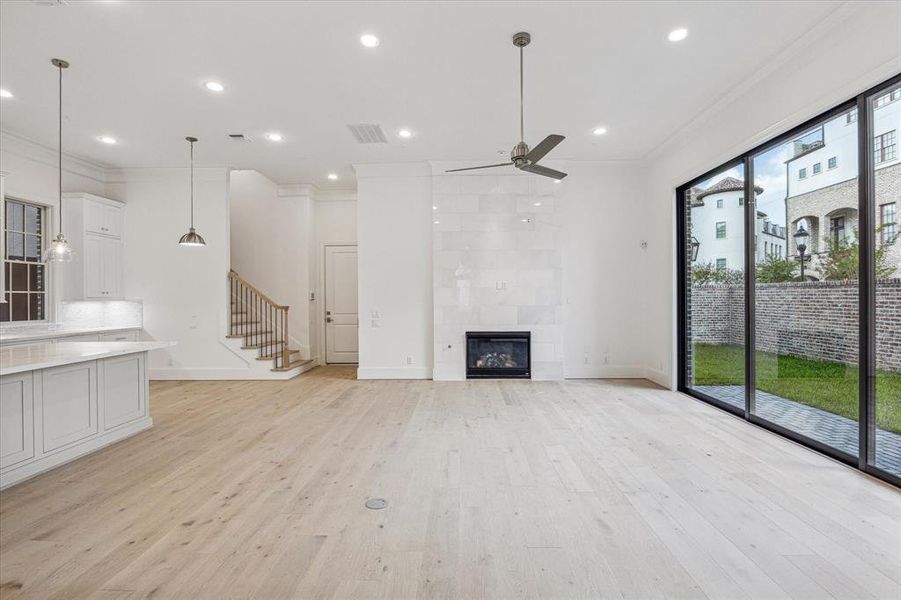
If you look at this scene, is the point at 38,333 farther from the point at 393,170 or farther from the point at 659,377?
the point at 659,377

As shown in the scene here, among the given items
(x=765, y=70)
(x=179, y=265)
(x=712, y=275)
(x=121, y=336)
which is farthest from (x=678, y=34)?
(x=121, y=336)

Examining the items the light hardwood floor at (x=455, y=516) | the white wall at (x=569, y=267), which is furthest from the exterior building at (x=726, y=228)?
the light hardwood floor at (x=455, y=516)

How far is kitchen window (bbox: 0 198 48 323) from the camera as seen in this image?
5.27m

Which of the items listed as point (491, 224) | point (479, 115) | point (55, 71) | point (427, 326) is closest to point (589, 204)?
point (491, 224)

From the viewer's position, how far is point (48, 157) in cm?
561

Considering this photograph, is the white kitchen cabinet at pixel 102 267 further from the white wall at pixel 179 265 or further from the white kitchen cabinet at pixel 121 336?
the white kitchen cabinet at pixel 121 336

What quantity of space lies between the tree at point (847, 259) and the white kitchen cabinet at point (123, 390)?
6.25 metres

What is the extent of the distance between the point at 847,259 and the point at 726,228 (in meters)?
1.65

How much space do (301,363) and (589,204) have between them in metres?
5.73

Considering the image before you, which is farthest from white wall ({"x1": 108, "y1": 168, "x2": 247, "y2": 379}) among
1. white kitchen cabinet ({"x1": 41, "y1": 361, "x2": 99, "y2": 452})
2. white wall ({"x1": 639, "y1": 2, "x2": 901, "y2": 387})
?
white wall ({"x1": 639, "y1": 2, "x2": 901, "y2": 387})

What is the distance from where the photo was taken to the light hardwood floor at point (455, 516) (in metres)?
1.82

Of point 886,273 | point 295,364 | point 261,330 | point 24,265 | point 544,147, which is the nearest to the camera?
point 886,273

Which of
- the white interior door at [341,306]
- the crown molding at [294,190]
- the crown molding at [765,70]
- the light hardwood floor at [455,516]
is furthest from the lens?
the white interior door at [341,306]

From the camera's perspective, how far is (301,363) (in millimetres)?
7270
